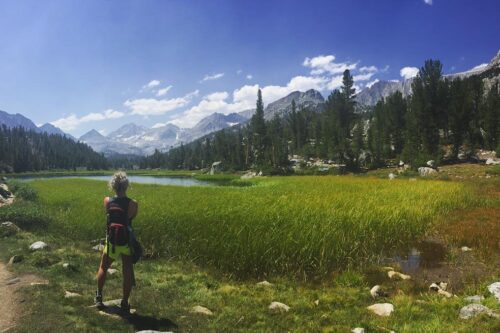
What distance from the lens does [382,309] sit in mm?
7973

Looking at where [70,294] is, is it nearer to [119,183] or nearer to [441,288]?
[119,183]

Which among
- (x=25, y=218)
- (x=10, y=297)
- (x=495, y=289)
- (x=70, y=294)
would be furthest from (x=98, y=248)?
(x=495, y=289)

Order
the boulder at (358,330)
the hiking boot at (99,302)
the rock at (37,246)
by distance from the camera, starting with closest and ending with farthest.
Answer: the boulder at (358,330) < the hiking boot at (99,302) < the rock at (37,246)

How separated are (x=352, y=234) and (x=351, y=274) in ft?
10.8

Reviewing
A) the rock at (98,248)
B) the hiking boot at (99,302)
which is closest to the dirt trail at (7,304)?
the hiking boot at (99,302)

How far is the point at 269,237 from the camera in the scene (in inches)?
498

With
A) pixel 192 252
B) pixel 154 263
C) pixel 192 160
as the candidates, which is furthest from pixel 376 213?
pixel 192 160

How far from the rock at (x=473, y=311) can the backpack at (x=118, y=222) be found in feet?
24.5

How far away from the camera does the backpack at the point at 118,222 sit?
298 inches

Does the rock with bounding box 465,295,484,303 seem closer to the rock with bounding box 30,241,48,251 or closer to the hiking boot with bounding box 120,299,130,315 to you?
the hiking boot with bounding box 120,299,130,315

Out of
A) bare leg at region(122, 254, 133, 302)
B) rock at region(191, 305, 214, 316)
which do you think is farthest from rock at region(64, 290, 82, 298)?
rock at region(191, 305, 214, 316)

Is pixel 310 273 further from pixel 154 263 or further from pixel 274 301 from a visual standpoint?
pixel 154 263

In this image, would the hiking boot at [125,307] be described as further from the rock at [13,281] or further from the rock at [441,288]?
the rock at [441,288]

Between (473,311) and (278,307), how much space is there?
13.9 feet
